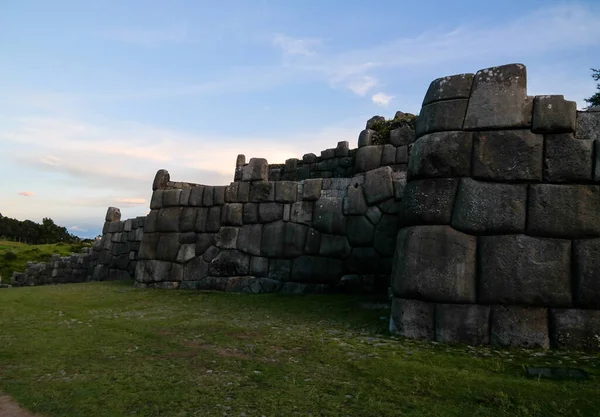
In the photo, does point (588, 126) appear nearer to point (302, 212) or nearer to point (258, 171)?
point (302, 212)

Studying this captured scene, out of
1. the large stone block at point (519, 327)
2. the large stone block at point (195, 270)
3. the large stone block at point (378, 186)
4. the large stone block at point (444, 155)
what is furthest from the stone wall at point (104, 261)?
the large stone block at point (519, 327)

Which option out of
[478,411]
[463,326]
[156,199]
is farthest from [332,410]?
[156,199]

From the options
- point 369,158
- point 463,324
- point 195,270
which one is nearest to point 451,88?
point 463,324

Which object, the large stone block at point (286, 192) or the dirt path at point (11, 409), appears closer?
the dirt path at point (11, 409)

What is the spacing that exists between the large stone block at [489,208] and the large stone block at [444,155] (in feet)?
0.71

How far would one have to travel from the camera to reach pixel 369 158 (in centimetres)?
1023

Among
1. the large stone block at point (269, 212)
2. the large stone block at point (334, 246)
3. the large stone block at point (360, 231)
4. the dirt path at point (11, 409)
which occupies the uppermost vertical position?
the large stone block at point (269, 212)

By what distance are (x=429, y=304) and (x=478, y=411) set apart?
2.22 m

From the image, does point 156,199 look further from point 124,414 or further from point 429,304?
point 124,414

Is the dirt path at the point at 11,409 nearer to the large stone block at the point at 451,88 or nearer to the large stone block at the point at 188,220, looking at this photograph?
the large stone block at the point at 451,88

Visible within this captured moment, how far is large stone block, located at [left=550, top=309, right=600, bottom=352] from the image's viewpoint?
443cm

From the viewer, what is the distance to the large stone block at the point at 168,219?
10516 millimetres

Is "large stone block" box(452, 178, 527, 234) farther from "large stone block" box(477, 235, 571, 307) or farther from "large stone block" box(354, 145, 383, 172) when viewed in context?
"large stone block" box(354, 145, 383, 172)

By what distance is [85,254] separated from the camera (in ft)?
59.9
